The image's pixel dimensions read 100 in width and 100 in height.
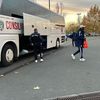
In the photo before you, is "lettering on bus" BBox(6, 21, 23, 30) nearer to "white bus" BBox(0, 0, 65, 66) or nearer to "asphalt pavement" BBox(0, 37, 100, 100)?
"white bus" BBox(0, 0, 65, 66)

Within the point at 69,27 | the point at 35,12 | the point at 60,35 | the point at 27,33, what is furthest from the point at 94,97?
the point at 69,27

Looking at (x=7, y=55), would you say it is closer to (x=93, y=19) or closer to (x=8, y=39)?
(x=8, y=39)

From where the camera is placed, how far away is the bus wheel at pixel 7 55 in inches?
530

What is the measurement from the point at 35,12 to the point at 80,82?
961 cm

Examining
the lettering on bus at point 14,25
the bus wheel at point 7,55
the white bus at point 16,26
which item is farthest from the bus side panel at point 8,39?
the lettering on bus at point 14,25

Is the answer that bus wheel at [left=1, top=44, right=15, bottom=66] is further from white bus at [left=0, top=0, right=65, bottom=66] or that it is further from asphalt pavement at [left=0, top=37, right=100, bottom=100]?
asphalt pavement at [left=0, top=37, right=100, bottom=100]

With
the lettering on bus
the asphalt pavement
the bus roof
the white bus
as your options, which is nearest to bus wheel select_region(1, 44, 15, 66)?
the white bus

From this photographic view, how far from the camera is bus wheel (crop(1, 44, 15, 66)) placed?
13.5 meters

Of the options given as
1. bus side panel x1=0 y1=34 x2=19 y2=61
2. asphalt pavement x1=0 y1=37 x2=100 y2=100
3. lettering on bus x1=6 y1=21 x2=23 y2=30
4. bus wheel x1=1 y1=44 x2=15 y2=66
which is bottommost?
asphalt pavement x1=0 y1=37 x2=100 y2=100

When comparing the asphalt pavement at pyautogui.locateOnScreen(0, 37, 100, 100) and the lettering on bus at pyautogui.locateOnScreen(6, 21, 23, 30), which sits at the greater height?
the lettering on bus at pyautogui.locateOnScreen(6, 21, 23, 30)

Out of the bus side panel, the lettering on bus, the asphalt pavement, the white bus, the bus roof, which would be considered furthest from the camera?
the bus roof

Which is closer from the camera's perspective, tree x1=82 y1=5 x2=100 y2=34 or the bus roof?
the bus roof

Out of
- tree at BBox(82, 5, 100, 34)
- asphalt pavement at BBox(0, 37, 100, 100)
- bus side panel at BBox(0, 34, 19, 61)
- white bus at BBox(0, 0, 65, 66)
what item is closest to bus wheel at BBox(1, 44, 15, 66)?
white bus at BBox(0, 0, 65, 66)

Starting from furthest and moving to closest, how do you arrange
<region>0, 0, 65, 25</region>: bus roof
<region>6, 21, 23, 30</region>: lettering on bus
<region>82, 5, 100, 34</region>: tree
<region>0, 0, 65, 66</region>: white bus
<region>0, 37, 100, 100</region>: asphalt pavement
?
<region>82, 5, 100, 34</region>: tree → <region>0, 0, 65, 25</region>: bus roof → <region>6, 21, 23, 30</region>: lettering on bus → <region>0, 0, 65, 66</region>: white bus → <region>0, 37, 100, 100</region>: asphalt pavement
